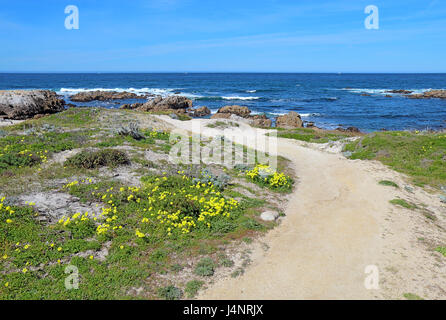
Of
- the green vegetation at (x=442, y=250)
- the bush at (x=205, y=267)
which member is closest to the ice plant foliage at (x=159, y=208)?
the bush at (x=205, y=267)

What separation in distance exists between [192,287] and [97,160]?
1054cm

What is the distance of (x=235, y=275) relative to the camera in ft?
28.5

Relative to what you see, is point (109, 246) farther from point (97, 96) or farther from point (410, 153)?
point (97, 96)

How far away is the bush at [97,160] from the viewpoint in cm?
1557

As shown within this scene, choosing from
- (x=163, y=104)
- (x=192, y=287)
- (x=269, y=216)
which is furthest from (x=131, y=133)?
(x=163, y=104)

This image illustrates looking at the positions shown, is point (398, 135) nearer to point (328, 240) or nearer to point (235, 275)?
point (328, 240)

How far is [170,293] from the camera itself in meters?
7.79

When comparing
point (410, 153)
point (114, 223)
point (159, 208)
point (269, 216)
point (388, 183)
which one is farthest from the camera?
point (410, 153)

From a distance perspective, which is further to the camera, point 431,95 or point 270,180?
point 431,95

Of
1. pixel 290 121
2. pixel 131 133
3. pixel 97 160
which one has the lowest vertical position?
pixel 97 160

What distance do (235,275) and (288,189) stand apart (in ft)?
25.9

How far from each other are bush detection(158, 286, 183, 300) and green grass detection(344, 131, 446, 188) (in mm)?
16335

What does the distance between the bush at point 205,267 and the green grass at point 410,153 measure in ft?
48.9
